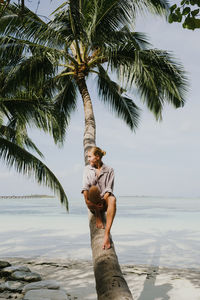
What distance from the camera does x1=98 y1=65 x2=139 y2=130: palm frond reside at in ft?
33.4

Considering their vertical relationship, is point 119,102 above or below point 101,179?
above

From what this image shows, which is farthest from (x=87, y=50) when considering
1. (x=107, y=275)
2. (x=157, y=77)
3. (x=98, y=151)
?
(x=107, y=275)

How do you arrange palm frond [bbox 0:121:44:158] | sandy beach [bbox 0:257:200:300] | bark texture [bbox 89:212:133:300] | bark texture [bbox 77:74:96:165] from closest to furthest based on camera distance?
bark texture [bbox 89:212:133:300] < bark texture [bbox 77:74:96:165] < sandy beach [bbox 0:257:200:300] < palm frond [bbox 0:121:44:158]

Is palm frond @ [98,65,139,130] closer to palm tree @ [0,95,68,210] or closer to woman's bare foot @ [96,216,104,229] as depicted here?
palm tree @ [0,95,68,210]

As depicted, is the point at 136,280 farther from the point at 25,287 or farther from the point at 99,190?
the point at 99,190

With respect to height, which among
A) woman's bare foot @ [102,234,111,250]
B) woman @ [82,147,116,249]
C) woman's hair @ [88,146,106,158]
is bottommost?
woman's bare foot @ [102,234,111,250]

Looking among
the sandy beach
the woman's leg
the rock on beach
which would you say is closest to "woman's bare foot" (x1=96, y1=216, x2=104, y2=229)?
the woman's leg

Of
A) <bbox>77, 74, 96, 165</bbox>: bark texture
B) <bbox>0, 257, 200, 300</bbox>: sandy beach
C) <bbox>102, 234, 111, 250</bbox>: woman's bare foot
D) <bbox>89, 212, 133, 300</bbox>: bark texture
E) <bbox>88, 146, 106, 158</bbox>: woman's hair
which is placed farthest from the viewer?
<bbox>0, 257, 200, 300</bbox>: sandy beach

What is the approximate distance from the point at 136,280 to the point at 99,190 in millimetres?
4956

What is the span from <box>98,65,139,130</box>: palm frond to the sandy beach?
185 inches

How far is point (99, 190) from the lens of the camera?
4000 millimetres

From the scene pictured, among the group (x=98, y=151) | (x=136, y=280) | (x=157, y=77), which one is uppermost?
(x=157, y=77)

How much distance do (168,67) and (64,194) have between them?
13.9ft

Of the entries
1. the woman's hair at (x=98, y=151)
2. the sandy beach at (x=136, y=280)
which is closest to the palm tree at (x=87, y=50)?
the woman's hair at (x=98, y=151)
